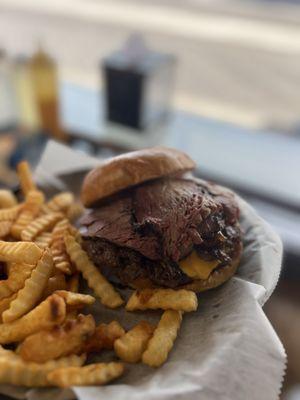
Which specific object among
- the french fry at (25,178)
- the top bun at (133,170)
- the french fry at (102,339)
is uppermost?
the top bun at (133,170)

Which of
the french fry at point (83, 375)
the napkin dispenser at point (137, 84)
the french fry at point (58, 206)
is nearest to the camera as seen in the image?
the french fry at point (83, 375)

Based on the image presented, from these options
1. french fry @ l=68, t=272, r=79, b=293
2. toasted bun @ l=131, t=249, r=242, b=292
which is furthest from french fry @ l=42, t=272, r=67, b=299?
toasted bun @ l=131, t=249, r=242, b=292

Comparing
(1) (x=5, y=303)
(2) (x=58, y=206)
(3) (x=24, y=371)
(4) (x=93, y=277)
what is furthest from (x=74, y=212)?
(3) (x=24, y=371)

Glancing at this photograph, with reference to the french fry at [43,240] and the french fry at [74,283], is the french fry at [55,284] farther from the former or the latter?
the french fry at [43,240]

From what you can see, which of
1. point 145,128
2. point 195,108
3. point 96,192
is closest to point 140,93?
point 145,128

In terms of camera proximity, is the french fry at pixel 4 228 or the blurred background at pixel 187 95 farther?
the blurred background at pixel 187 95

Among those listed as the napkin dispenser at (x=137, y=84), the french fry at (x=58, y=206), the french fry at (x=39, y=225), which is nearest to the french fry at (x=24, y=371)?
the french fry at (x=39, y=225)
